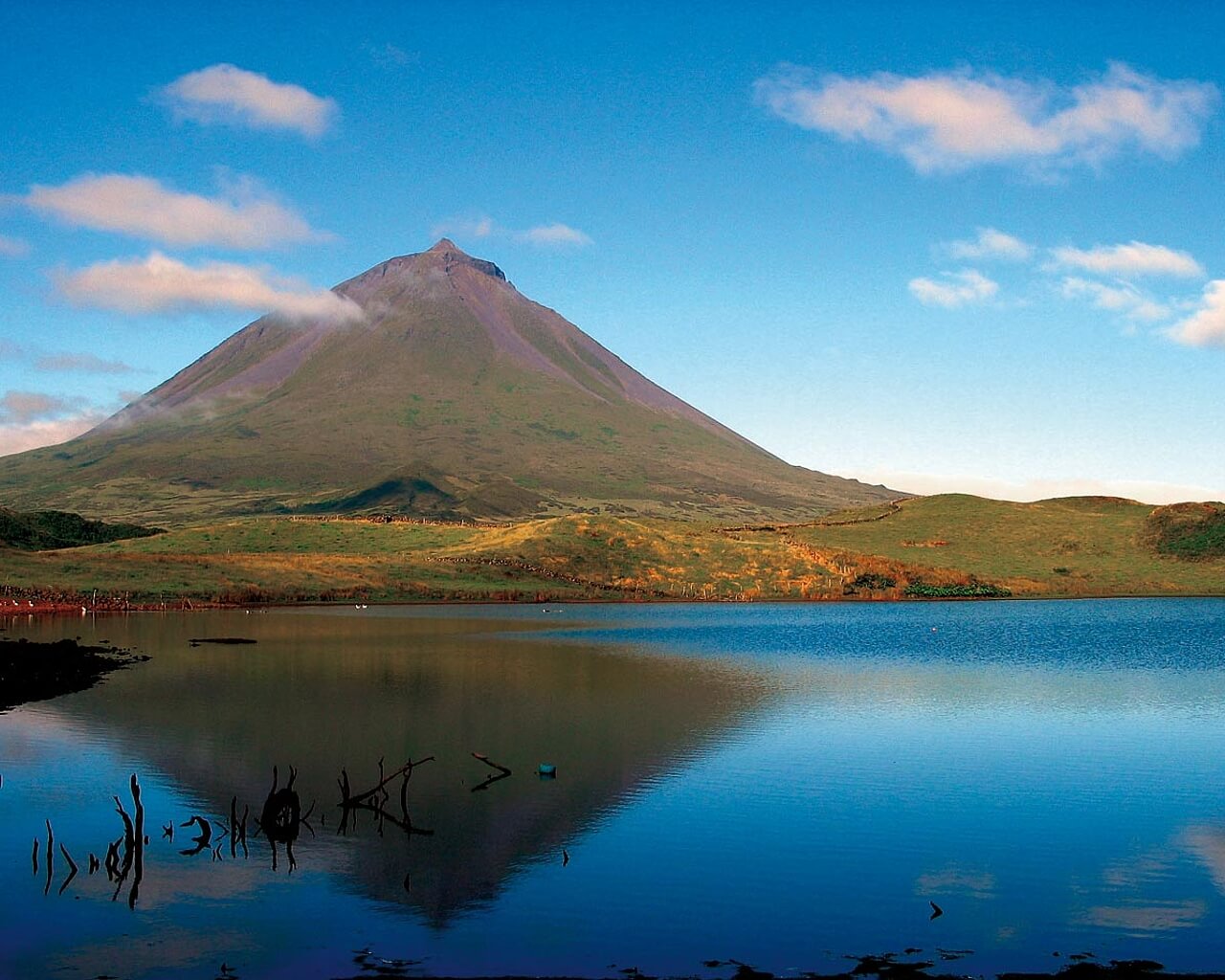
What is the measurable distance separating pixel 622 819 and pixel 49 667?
130 ft

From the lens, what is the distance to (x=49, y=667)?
59.1 m

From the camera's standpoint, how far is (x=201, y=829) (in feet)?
94.2

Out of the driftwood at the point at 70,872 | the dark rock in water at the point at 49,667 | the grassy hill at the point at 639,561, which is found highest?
the grassy hill at the point at 639,561

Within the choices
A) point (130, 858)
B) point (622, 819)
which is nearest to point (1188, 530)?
point (622, 819)

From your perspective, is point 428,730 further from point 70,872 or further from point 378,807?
point 70,872

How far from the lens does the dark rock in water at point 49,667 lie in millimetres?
52438

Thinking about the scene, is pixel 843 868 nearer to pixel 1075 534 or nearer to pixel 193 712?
pixel 193 712

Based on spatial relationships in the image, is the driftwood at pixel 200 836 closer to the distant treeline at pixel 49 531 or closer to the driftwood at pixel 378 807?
the driftwood at pixel 378 807

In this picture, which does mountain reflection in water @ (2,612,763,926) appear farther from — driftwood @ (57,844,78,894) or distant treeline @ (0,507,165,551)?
distant treeline @ (0,507,165,551)

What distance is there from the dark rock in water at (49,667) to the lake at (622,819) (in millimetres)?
1626

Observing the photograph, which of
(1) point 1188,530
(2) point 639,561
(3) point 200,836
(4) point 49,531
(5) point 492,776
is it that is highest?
(1) point 1188,530

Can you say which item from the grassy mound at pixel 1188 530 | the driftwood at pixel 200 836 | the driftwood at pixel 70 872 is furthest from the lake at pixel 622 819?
the grassy mound at pixel 1188 530

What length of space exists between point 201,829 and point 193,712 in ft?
62.8

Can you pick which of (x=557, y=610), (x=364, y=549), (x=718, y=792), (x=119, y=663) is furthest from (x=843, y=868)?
(x=364, y=549)
